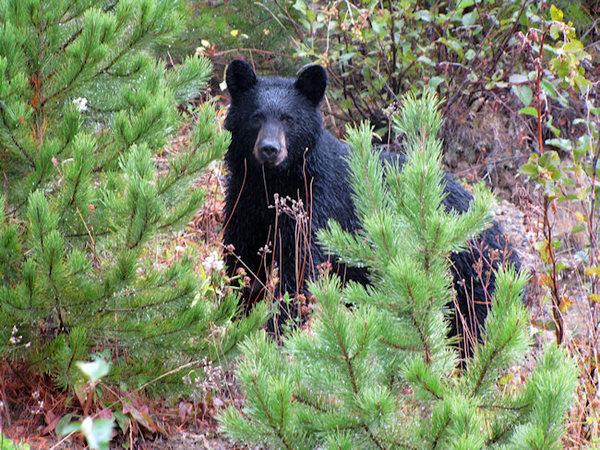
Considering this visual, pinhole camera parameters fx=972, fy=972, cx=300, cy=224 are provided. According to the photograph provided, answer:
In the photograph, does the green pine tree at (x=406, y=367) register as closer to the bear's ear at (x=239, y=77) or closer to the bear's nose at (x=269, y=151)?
the bear's nose at (x=269, y=151)

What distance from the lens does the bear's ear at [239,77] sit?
6.05 meters

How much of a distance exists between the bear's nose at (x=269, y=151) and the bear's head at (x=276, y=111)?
0.32ft

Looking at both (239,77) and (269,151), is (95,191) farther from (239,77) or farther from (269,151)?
(239,77)

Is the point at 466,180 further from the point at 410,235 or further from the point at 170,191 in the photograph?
the point at 410,235

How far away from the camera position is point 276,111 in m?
5.98

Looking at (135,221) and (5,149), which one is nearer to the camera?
(135,221)

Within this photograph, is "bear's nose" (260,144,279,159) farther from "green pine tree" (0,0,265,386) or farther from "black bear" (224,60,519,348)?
Result: "green pine tree" (0,0,265,386)

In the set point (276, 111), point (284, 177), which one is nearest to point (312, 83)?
point (276, 111)

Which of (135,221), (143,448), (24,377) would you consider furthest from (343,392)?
(24,377)

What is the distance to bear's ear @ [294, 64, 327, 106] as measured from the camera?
6036 millimetres

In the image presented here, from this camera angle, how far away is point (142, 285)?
4199mm

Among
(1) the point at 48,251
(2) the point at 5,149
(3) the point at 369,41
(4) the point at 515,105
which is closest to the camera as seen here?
(1) the point at 48,251

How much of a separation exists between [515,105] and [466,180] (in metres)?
1.16

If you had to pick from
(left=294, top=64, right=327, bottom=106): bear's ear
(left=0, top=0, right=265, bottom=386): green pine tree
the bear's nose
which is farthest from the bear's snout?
(left=0, top=0, right=265, bottom=386): green pine tree
